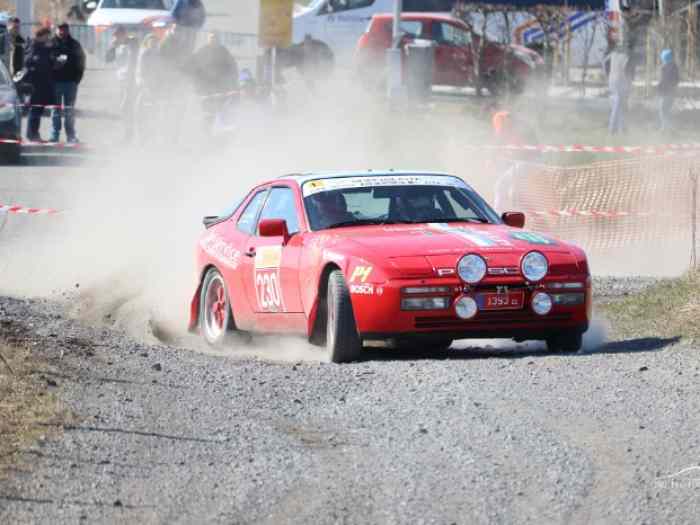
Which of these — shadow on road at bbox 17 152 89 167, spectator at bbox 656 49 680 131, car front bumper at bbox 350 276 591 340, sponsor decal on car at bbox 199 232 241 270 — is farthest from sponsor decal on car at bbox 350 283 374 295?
spectator at bbox 656 49 680 131

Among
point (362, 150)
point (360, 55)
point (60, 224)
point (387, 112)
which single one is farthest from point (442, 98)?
point (60, 224)

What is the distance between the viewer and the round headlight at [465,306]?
960 centimetres

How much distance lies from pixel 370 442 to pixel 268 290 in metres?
3.74

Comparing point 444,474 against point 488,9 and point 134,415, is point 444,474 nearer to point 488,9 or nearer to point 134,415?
point 134,415

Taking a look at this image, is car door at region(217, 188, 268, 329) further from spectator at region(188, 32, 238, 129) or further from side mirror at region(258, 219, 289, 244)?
spectator at region(188, 32, 238, 129)

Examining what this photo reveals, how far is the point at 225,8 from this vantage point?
52.4 metres

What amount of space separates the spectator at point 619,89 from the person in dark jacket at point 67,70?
9.31 meters

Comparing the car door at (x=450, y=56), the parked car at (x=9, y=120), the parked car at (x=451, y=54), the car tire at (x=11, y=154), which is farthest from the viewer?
the car door at (x=450, y=56)

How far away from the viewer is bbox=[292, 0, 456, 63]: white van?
3744 centimetres

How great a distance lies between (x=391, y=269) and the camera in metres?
9.54

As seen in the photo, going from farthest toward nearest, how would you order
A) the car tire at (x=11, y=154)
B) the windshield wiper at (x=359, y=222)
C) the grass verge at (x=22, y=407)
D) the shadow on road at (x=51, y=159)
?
the shadow on road at (x=51, y=159), the car tire at (x=11, y=154), the windshield wiper at (x=359, y=222), the grass verge at (x=22, y=407)

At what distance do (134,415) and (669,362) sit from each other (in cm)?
324

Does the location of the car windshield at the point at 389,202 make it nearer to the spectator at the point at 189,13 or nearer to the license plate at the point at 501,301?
the license plate at the point at 501,301

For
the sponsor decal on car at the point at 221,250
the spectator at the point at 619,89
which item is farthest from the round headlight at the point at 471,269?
the spectator at the point at 619,89
